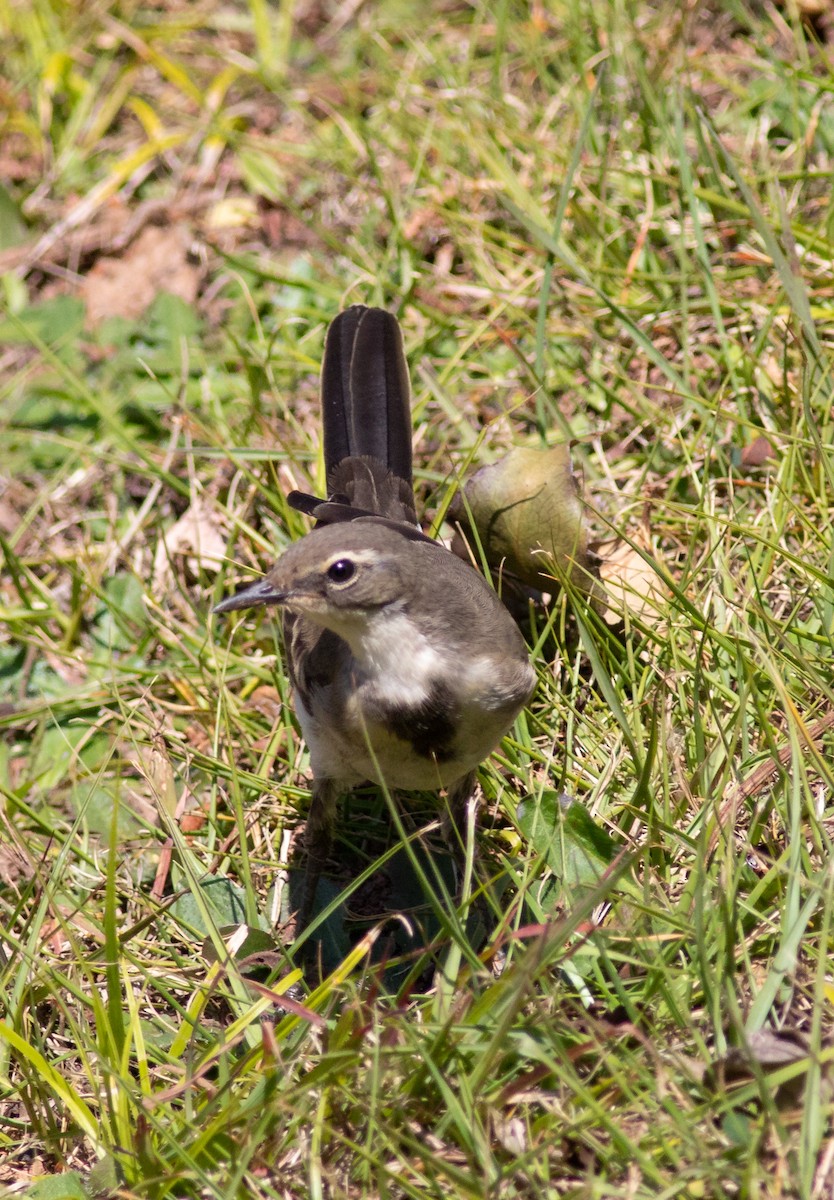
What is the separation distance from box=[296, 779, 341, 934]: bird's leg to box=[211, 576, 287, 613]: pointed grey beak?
84cm

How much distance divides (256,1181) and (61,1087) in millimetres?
740

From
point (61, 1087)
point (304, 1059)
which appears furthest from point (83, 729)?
point (304, 1059)

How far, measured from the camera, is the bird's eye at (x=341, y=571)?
3596 millimetres

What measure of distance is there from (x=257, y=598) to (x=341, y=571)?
0.27 meters

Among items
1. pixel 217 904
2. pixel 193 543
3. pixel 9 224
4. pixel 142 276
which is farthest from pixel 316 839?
pixel 9 224

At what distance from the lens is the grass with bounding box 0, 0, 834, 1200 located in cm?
309

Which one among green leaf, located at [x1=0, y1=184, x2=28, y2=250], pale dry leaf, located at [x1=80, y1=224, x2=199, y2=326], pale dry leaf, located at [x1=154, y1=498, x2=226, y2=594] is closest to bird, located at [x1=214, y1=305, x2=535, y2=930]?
pale dry leaf, located at [x1=154, y1=498, x2=226, y2=594]

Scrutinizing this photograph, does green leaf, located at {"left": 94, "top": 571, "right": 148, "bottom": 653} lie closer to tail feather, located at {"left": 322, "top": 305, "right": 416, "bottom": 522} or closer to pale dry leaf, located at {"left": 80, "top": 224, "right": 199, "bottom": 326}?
tail feather, located at {"left": 322, "top": 305, "right": 416, "bottom": 522}

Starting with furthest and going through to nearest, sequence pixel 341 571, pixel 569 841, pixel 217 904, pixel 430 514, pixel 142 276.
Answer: pixel 142 276 → pixel 430 514 → pixel 217 904 → pixel 569 841 → pixel 341 571

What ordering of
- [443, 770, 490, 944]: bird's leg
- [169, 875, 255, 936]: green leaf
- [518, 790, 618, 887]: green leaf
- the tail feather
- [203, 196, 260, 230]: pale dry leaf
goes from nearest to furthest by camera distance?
[518, 790, 618, 887]: green leaf
[443, 770, 490, 944]: bird's leg
[169, 875, 255, 936]: green leaf
the tail feather
[203, 196, 260, 230]: pale dry leaf

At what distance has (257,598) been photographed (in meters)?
3.66

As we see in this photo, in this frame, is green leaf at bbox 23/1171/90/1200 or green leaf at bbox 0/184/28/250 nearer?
green leaf at bbox 23/1171/90/1200

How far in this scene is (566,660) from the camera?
14.8 feet

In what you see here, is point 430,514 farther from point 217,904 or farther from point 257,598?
point 217,904
